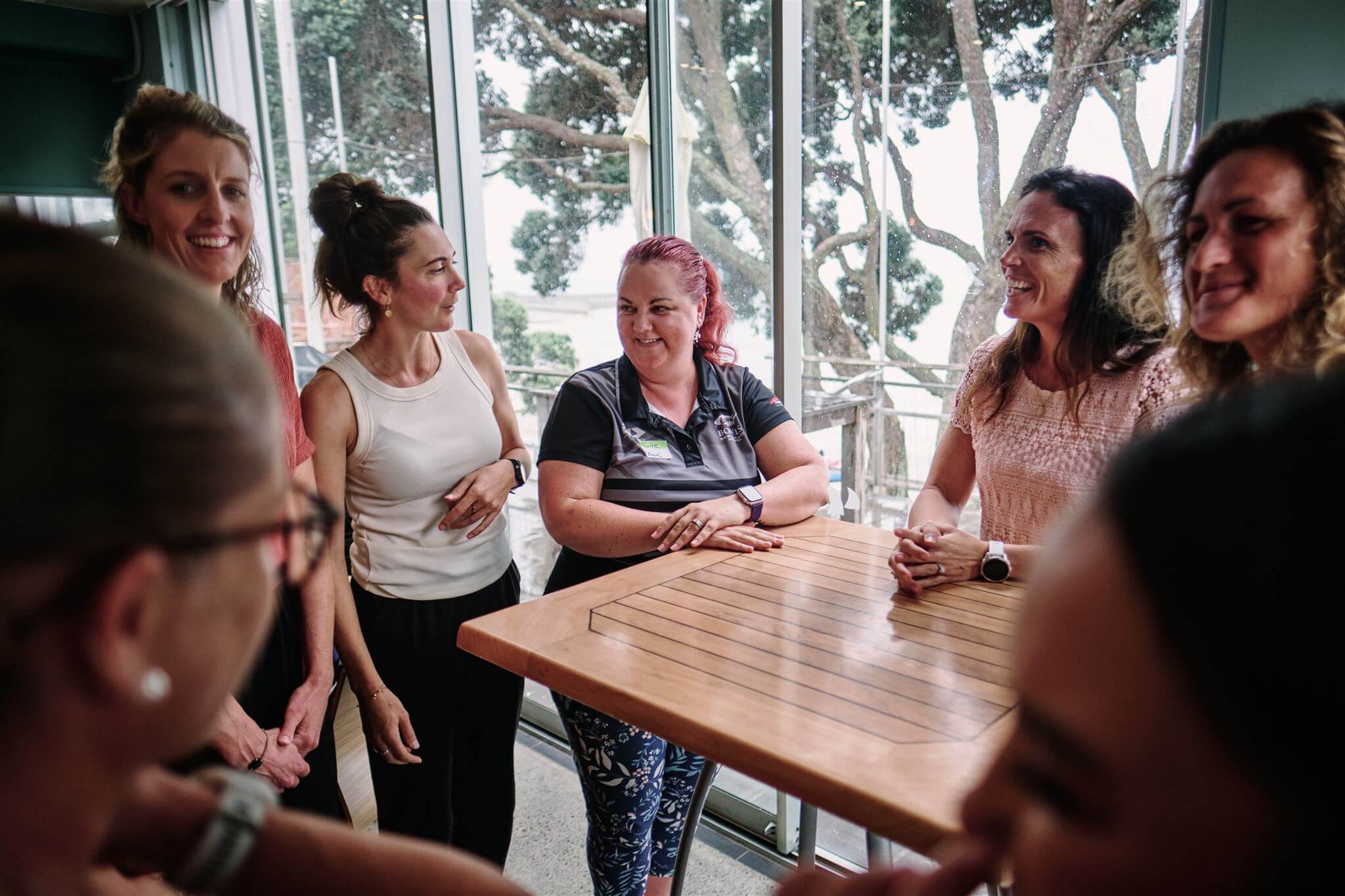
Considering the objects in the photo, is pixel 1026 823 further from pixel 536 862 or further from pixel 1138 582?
pixel 536 862

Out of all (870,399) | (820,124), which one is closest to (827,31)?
(820,124)

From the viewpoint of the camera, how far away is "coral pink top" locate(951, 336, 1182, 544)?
1.74 metres

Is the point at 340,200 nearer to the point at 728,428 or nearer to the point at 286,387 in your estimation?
the point at 286,387

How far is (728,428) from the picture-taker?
2.17m

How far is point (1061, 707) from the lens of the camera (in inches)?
15.0

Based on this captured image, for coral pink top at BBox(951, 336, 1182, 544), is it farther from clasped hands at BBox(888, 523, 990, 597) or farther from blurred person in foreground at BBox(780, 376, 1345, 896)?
blurred person in foreground at BBox(780, 376, 1345, 896)

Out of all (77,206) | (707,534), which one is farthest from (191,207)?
(77,206)

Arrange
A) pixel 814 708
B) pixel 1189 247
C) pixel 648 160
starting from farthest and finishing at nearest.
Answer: pixel 648 160 → pixel 1189 247 → pixel 814 708

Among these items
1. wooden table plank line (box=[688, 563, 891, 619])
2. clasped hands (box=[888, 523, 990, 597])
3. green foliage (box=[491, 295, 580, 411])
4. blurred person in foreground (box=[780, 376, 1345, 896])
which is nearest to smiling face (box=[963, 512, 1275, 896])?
blurred person in foreground (box=[780, 376, 1345, 896])

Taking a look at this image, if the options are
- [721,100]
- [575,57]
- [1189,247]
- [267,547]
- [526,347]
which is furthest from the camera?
[526,347]

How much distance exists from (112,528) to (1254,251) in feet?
5.39

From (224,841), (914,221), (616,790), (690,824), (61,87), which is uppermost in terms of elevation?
(61,87)

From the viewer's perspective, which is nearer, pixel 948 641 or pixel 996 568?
pixel 948 641

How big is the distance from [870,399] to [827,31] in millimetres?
1082
